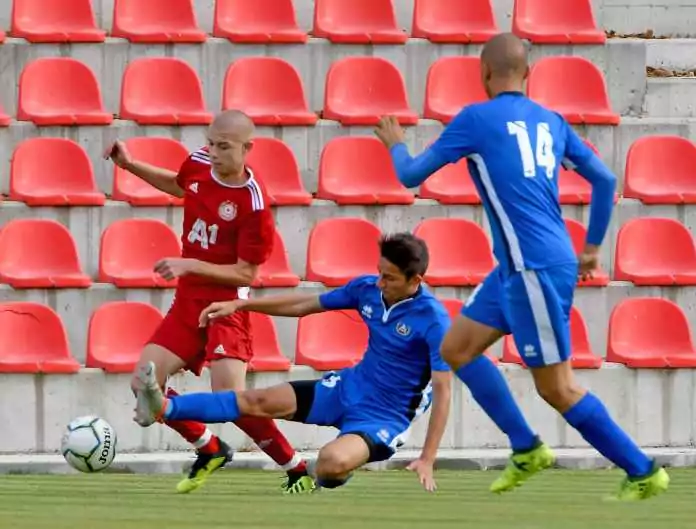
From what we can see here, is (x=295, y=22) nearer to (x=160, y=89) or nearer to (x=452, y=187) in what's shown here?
(x=160, y=89)

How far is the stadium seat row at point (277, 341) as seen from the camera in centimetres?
1186

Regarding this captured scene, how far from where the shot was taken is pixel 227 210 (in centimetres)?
909

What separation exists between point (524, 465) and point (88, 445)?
7.16 ft

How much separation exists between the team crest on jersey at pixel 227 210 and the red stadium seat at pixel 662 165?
197 inches

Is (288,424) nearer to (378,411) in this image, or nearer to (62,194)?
(62,194)

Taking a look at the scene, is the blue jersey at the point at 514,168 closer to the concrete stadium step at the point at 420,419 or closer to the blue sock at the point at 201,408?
the blue sock at the point at 201,408

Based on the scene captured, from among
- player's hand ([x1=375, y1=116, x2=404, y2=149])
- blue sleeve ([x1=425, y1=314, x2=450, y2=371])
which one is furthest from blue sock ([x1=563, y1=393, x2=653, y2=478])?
player's hand ([x1=375, y1=116, x2=404, y2=149])

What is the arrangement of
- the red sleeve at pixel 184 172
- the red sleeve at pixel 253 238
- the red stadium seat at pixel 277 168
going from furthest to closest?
the red stadium seat at pixel 277 168
the red sleeve at pixel 184 172
the red sleeve at pixel 253 238

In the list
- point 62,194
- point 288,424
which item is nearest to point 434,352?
point 288,424

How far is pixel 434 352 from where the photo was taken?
828 centimetres

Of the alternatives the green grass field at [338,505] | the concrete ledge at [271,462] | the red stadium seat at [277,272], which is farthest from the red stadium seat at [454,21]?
the green grass field at [338,505]

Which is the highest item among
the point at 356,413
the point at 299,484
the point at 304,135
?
the point at 304,135

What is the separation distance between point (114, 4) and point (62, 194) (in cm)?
204

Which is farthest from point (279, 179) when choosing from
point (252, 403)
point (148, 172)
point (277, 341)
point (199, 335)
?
point (252, 403)
